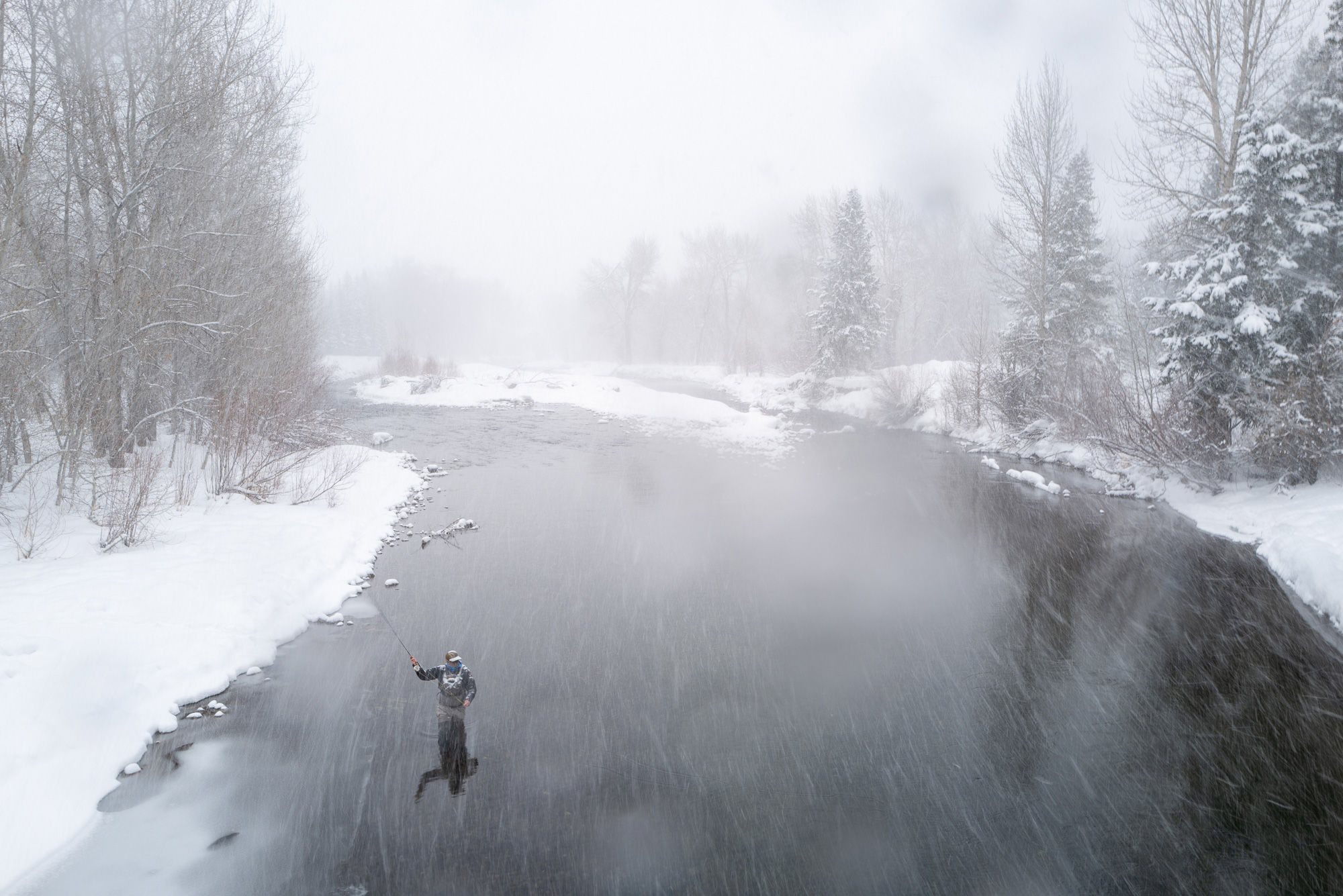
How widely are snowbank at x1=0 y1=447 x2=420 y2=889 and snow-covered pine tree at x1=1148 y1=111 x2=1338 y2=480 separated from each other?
50.4ft

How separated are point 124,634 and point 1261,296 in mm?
17726

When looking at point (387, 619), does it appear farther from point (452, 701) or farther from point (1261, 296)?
point (1261, 296)

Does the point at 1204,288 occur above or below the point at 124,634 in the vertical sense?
above

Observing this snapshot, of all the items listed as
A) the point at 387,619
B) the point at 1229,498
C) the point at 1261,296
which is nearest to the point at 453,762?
the point at 387,619

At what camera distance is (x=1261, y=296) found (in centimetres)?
1148

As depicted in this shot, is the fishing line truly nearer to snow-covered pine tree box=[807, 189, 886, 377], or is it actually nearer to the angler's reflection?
the angler's reflection

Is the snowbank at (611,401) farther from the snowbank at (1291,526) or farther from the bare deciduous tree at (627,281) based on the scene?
the bare deciduous tree at (627,281)

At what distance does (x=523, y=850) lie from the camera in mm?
4355

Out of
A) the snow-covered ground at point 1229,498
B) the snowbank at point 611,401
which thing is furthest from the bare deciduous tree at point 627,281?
the snow-covered ground at point 1229,498

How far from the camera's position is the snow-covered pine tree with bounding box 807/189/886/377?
32.3 meters

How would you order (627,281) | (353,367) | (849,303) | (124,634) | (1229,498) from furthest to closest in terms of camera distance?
(627,281) → (353,367) → (849,303) → (1229,498) → (124,634)

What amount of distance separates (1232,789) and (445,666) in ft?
21.6

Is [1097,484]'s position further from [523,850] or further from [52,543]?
[52,543]

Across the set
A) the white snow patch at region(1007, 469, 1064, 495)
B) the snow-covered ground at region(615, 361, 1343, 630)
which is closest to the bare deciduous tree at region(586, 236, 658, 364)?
the snow-covered ground at region(615, 361, 1343, 630)
